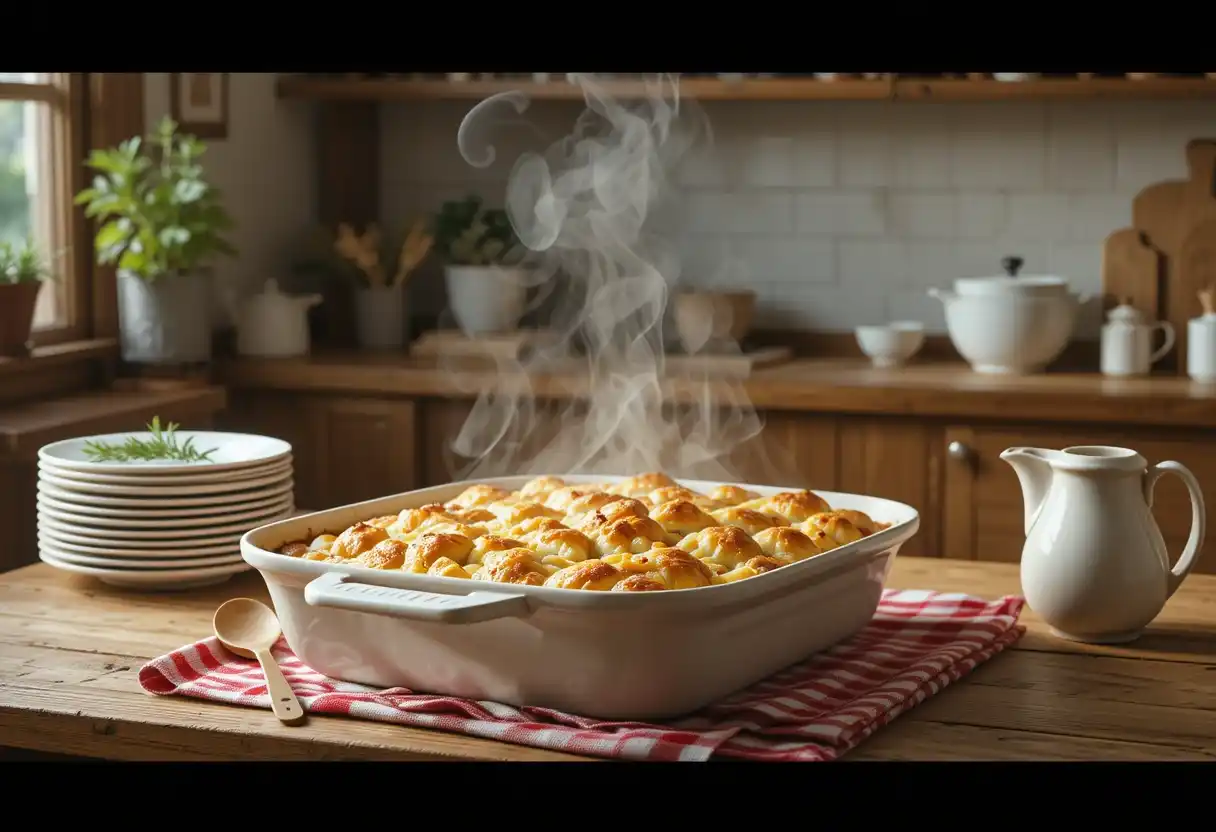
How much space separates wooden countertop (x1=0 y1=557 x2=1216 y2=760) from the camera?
1.25 m

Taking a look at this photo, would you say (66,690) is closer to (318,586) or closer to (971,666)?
(318,586)

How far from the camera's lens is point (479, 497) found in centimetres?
176

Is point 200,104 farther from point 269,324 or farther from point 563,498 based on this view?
point 563,498

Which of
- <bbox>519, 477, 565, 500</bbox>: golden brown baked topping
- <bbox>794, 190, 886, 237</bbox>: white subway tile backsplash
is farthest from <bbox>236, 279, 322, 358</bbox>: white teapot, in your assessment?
<bbox>519, 477, 565, 500</bbox>: golden brown baked topping

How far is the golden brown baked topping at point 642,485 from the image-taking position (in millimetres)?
1762

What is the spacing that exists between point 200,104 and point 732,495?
2579 millimetres

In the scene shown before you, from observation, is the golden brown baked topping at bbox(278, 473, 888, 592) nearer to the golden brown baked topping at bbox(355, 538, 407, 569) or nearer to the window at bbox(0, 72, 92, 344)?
the golden brown baked topping at bbox(355, 538, 407, 569)

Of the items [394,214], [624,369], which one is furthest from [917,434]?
[394,214]


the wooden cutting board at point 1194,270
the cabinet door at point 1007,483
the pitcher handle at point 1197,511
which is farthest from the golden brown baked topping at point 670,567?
the wooden cutting board at point 1194,270

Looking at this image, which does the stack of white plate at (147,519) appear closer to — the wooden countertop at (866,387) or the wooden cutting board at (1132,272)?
the wooden countertop at (866,387)

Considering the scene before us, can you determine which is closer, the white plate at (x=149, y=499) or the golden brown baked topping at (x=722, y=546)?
the golden brown baked topping at (x=722, y=546)

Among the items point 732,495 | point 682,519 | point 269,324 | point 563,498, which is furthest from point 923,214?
point 682,519
